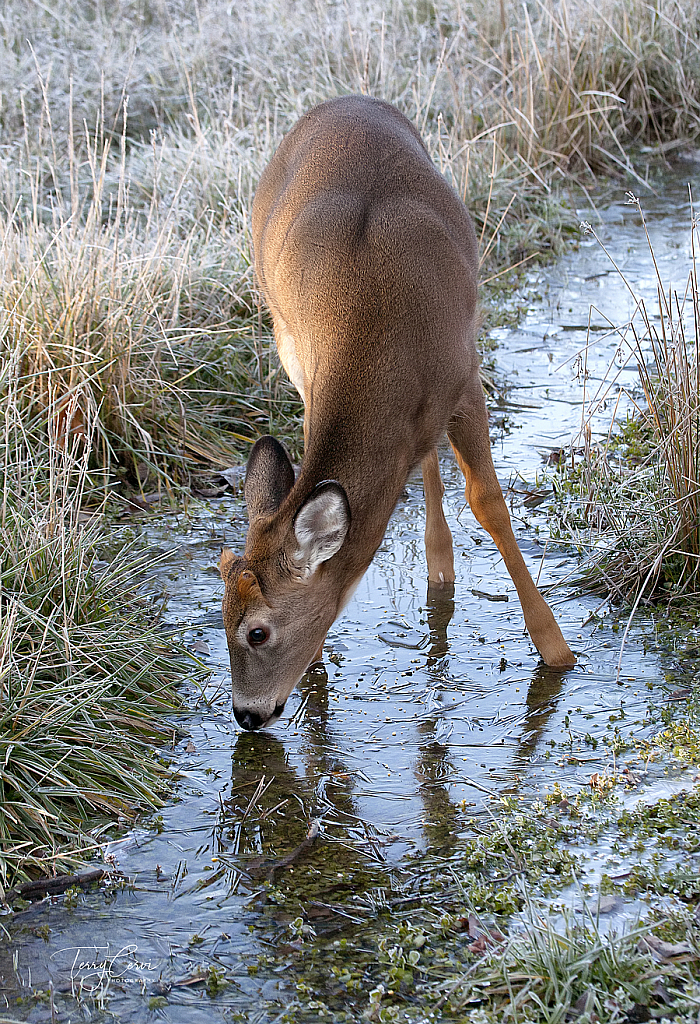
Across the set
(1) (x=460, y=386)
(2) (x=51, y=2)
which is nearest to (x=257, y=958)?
(1) (x=460, y=386)

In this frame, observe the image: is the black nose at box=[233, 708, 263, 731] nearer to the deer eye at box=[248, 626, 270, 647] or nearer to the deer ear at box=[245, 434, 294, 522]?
the deer eye at box=[248, 626, 270, 647]

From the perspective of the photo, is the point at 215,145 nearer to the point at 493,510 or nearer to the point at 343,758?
the point at 493,510

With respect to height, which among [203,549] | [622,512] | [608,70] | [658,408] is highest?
[608,70]

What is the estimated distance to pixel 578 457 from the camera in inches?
277

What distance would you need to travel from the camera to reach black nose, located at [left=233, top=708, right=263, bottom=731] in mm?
4320

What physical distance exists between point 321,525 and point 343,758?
1.06 m

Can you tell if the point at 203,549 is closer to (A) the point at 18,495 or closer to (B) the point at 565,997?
(A) the point at 18,495

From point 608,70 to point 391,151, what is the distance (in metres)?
8.24

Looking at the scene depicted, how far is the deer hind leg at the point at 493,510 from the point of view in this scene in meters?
5.07

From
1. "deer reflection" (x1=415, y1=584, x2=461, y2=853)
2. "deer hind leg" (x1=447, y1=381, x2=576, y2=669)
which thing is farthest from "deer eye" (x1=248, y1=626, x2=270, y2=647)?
"deer hind leg" (x1=447, y1=381, x2=576, y2=669)

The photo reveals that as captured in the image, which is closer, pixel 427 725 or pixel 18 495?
pixel 427 725

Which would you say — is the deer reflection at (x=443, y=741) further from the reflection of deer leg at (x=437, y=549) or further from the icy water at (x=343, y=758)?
the reflection of deer leg at (x=437, y=549)

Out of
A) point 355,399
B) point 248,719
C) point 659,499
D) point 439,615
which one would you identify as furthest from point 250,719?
point 659,499

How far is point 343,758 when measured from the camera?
4598 mm
